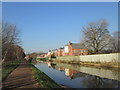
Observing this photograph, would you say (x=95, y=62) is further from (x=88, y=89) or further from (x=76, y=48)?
(x=76, y=48)

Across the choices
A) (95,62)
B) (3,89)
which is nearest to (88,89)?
(3,89)

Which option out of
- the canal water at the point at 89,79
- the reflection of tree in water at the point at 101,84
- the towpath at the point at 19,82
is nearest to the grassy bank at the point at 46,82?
the towpath at the point at 19,82

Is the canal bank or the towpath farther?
the canal bank

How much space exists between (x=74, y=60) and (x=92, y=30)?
1050 centimetres

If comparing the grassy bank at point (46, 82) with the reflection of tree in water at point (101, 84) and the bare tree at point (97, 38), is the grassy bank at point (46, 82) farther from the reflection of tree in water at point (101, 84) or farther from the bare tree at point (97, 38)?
the bare tree at point (97, 38)

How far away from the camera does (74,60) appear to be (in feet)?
155

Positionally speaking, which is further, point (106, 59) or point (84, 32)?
point (84, 32)

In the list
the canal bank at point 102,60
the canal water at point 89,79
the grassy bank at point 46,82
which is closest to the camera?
the grassy bank at point 46,82

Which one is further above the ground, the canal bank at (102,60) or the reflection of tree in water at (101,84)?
the canal bank at (102,60)

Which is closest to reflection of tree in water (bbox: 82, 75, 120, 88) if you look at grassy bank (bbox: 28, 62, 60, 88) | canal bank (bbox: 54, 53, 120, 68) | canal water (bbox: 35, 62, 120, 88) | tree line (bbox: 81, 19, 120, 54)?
canal water (bbox: 35, 62, 120, 88)

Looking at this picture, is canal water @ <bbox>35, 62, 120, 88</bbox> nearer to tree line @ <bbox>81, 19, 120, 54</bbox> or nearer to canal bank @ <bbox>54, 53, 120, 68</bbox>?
canal bank @ <bbox>54, 53, 120, 68</bbox>

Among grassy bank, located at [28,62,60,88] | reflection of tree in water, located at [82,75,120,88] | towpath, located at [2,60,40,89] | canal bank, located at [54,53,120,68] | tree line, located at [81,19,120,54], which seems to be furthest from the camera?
tree line, located at [81,19,120,54]

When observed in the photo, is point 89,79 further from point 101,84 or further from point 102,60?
point 102,60

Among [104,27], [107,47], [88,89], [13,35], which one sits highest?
[104,27]
